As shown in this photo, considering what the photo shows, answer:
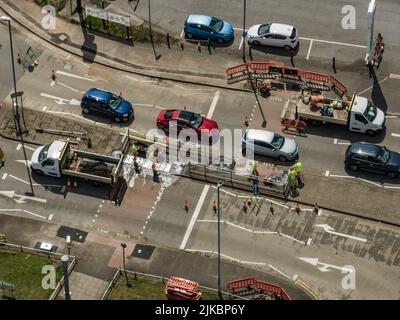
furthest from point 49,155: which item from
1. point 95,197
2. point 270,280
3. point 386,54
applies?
point 386,54

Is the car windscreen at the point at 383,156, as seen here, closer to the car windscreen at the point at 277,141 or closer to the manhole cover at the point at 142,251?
the car windscreen at the point at 277,141

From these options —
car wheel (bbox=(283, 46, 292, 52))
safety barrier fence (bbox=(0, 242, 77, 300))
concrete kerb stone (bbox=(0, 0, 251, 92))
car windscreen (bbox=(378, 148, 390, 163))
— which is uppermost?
car wheel (bbox=(283, 46, 292, 52))

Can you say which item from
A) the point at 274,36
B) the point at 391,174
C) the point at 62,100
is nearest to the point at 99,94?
the point at 62,100

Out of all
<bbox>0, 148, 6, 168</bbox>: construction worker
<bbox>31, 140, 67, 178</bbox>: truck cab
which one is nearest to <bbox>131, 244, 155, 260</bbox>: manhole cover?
<bbox>31, 140, 67, 178</bbox>: truck cab

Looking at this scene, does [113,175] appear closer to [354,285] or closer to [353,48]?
[354,285]

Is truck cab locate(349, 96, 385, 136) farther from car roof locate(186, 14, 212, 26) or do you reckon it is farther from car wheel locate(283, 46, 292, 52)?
car roof locate(186, 14, 212, 26)

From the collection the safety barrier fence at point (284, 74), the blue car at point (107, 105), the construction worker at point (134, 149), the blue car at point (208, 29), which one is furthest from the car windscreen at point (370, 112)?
the blue car at point (107, 105)
